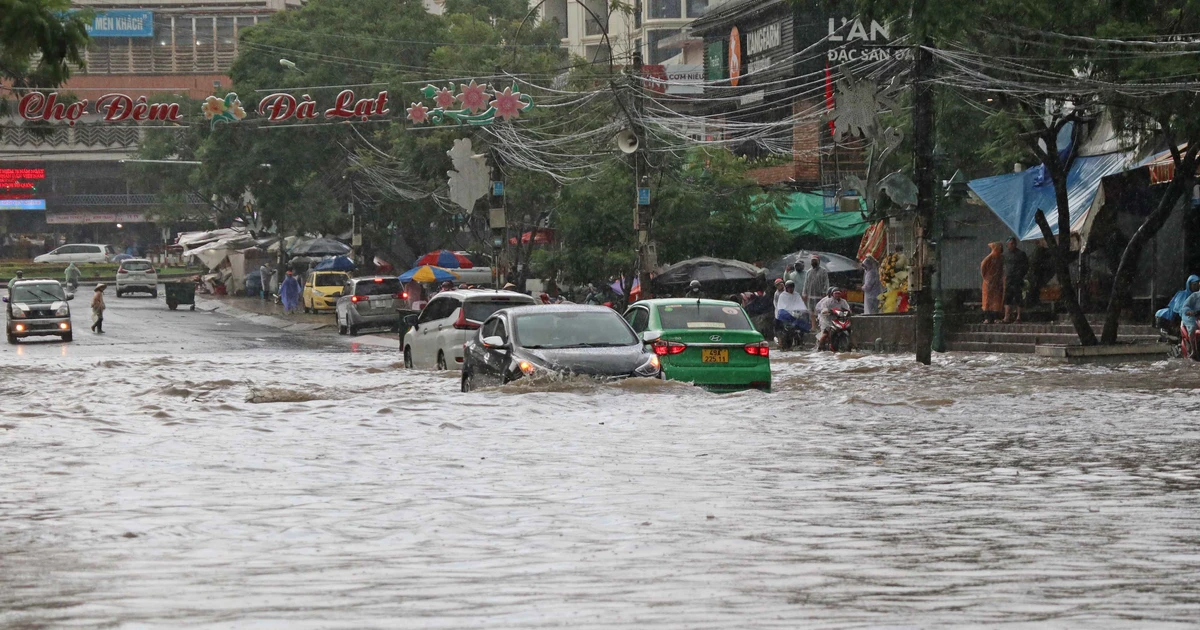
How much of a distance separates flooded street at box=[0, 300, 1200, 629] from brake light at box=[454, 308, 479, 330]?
4.33 metres

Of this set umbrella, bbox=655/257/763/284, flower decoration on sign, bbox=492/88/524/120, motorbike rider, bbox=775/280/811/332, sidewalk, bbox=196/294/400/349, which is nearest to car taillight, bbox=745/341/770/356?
motorbike rider, bbox=775/280/811/332

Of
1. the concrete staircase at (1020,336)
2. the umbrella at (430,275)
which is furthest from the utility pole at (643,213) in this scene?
the umbrella at (430,275)

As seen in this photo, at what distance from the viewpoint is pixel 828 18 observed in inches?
2029

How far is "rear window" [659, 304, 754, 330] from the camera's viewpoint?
1982 centimetres

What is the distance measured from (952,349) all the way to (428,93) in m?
12.4

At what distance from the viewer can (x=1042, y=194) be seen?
100 feet

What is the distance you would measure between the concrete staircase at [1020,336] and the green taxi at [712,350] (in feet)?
30.8

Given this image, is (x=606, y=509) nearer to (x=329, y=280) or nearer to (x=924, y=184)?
(x=924, y=184)

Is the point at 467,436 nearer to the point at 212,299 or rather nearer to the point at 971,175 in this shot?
the point at 971,175

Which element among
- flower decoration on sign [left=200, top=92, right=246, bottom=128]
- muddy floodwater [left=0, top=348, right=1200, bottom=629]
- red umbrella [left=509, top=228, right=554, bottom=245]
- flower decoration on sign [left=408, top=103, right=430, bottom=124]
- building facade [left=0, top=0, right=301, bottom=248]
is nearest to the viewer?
muddy floodwater [left=0, top=348, right=1200, bottom=629]

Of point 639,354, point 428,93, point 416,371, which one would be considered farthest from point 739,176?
point 639,354

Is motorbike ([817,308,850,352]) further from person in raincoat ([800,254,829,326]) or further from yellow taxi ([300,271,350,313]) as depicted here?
yellow taxi ([300,271,350,313])

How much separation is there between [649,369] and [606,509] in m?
8.07

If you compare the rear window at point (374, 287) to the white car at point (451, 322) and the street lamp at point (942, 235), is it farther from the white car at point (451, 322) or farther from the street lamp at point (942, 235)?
the white car at point (451, 322)
